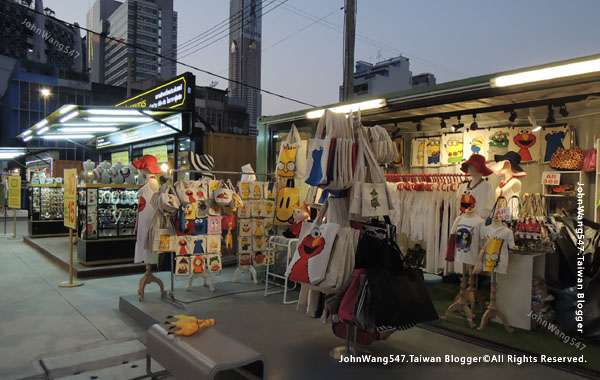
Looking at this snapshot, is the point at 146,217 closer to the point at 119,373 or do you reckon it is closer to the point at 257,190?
the point at 257,190

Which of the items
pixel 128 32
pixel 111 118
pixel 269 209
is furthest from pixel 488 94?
pixel 128 32

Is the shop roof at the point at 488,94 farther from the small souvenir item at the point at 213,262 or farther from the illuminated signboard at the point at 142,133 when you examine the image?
the illuminated signboard at the point at 142,133

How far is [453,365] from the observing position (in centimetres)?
362

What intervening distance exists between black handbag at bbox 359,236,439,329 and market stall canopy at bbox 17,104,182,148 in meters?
6.60

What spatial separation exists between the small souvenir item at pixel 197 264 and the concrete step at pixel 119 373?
201 cm

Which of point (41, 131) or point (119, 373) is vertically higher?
point (41, 131)

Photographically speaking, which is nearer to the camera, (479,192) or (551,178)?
(479,192)

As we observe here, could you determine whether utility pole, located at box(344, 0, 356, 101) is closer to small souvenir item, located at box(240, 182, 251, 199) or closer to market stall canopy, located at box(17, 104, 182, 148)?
market stall canopy, located at box(17, 104, 182, 148)

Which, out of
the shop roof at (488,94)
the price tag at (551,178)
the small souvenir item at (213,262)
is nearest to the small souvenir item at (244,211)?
the small souvenir item at (213,262)

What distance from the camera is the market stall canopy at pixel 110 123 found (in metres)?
8.53

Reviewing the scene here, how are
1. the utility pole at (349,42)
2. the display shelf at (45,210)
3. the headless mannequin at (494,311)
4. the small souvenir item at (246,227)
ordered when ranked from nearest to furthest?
the headless mannequin at (494,311)
the small souvenir item at (246,227)
the utility pole at (349,42)
the display shelf at (45,210)

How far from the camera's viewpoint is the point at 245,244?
6.53 m

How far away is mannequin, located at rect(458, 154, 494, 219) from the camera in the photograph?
489cm

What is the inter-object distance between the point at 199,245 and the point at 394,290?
366cm
